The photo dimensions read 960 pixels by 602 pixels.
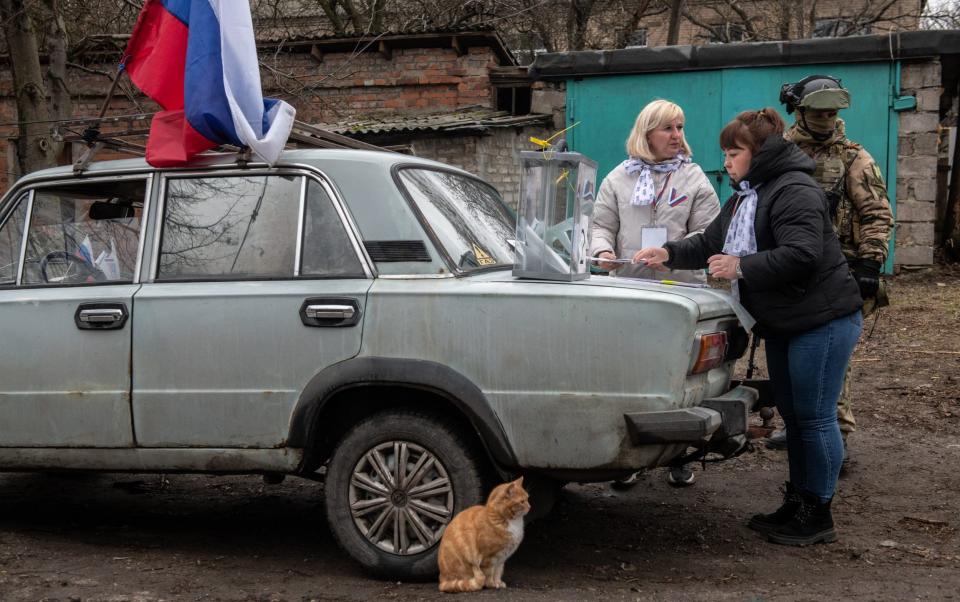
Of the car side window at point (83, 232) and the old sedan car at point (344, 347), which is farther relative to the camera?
the car side window at point (83, 232)

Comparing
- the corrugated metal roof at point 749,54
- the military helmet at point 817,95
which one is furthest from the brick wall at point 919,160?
the military helmet at point 817,95

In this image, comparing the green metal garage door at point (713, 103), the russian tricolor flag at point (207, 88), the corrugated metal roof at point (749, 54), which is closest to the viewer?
the russian tricolor flag at point (207, 88)

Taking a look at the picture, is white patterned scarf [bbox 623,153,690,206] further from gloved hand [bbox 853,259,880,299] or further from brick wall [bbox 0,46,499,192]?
brick wall [bbox 0,46,499,192]

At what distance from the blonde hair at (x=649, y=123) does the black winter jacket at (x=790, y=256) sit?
0.78 meters

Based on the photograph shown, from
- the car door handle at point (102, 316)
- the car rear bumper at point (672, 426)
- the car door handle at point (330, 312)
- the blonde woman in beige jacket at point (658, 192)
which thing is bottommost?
the car rear bumper at point (672, 426)

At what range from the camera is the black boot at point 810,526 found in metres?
4.67

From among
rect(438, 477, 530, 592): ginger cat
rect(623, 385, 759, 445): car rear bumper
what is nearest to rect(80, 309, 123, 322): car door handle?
rect(438, 477, 530, 592): ginger cat

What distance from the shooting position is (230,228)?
14.5ft

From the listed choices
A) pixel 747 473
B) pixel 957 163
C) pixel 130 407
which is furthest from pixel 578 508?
pixel 957 163

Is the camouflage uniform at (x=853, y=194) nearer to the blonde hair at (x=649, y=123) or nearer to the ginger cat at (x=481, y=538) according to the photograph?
the blonde hair at (x=649, y=123)

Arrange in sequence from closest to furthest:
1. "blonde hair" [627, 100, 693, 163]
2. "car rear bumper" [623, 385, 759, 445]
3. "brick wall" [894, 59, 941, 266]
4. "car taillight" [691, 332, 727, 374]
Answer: "car rear bumper" [623, 385, 759, 445] < "car taillight" [691, 332, 727, 374] < "blonde hair" [627, 100, 693, 163] < "brick wall" [894, 59, 941, 266]

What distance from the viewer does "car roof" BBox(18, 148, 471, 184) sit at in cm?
435

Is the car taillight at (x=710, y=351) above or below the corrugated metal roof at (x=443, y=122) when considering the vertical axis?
below

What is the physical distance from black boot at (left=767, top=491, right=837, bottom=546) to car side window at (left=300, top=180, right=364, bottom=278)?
2318 millimetres
